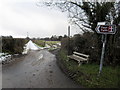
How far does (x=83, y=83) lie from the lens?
4871 mm

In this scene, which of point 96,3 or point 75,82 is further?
point 96,3

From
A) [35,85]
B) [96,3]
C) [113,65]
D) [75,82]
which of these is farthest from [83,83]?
[96,3]

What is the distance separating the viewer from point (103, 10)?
23.6 ft

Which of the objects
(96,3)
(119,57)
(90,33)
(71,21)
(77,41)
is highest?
(96,3)

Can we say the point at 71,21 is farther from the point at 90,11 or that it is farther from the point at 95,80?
the point at 95,80

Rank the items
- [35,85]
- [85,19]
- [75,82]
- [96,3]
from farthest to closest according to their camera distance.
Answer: [85,19], [96,3], [75,82], [35,85]

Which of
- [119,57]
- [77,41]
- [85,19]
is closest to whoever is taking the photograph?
[119,57]

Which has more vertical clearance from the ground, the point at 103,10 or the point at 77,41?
the point at 103,10

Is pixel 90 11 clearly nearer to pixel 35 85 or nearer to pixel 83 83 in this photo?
pixel 83 83

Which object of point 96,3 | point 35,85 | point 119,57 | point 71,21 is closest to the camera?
point 35,85

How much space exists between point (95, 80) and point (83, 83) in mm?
539

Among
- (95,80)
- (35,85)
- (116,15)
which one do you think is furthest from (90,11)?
(35,85)

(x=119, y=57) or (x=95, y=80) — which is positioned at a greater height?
(x=119, y=57)

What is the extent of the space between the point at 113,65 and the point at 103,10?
344 centimetres
